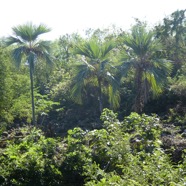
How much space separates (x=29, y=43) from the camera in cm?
1795

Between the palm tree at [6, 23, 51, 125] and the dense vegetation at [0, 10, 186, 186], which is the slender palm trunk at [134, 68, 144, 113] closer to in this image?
the dense vegetation at [0, 10, 186, 186]

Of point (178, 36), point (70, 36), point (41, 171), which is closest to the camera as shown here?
point (41, 171)

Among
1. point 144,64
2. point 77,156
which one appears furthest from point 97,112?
point 77,156

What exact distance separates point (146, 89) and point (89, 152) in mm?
8269

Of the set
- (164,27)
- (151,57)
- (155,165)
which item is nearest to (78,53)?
(151,57)

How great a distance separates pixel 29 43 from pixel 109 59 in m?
4.25

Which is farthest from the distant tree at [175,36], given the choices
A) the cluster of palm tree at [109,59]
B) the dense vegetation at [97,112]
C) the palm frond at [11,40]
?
the palm frond at [11,40]

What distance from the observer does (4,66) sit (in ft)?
53.1

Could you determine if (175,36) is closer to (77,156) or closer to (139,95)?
Result: (139,95)

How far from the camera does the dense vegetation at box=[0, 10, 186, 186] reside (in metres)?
9.22

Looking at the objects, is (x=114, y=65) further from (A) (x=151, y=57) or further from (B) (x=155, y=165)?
(B) (x=155, y=165)

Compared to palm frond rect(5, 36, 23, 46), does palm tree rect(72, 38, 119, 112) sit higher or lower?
lower

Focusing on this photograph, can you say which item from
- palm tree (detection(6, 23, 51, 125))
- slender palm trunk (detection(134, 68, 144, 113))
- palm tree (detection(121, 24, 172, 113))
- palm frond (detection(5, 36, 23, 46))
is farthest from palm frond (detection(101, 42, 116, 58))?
palm frond (detection(5, 36, 23, 46))

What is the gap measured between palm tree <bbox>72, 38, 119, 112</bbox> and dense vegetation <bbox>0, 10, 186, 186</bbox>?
53mm
